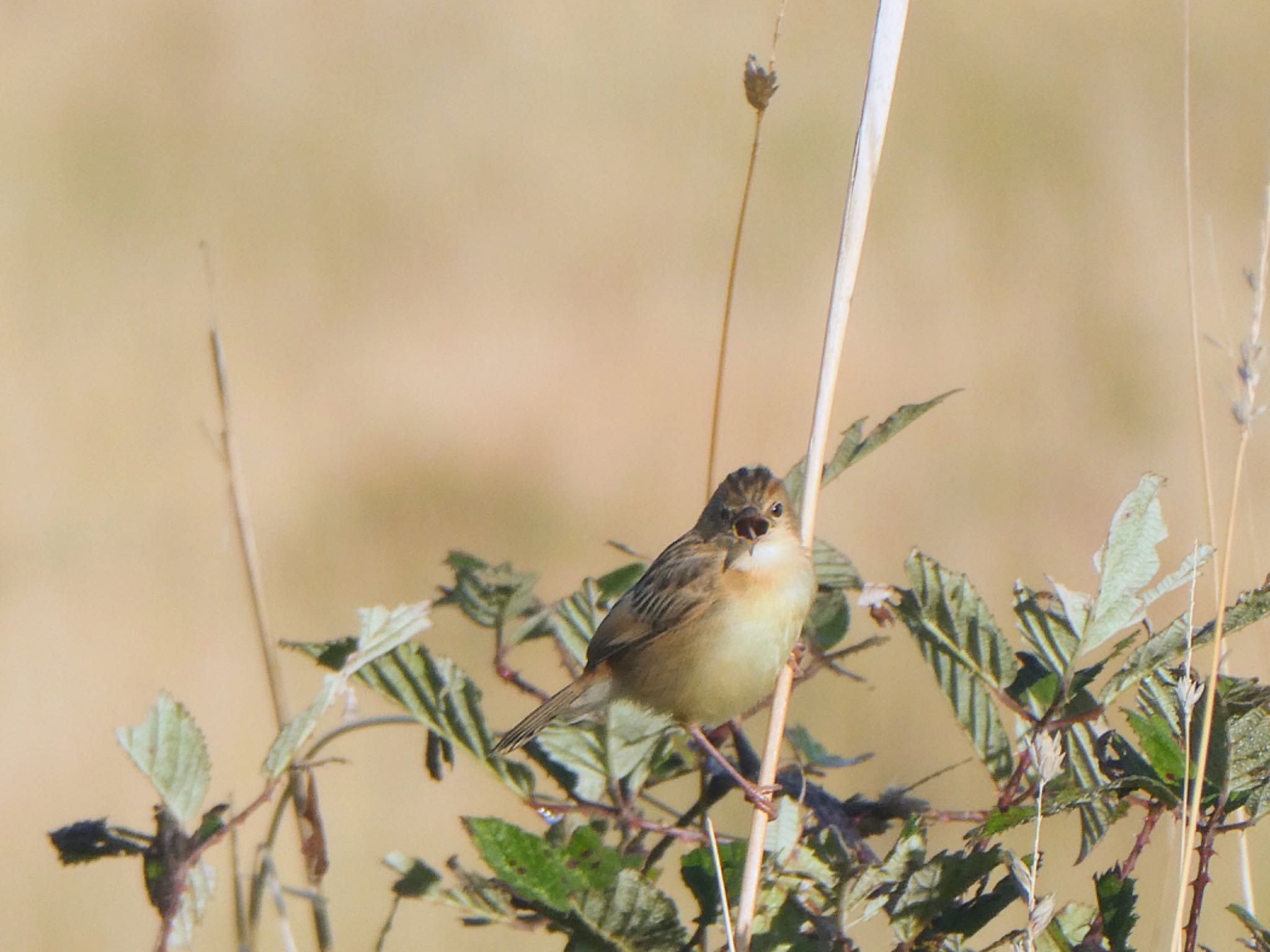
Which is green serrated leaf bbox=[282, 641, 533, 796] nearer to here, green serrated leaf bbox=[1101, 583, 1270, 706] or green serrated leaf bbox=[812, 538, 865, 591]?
green serrated leaf bbox=[812, 538, 865, 591]

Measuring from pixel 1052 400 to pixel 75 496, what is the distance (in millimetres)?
4379

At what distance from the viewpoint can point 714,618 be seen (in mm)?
3129

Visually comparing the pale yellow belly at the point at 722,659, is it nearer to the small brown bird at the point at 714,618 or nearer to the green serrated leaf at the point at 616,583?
the small brown bird at the point at 714,618

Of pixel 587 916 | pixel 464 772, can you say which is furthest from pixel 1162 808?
pixel 464 772

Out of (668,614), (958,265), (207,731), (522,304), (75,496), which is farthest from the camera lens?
(522,304)

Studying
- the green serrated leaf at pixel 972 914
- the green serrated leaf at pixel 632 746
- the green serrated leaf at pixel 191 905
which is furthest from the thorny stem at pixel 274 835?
the green serrated leaf at pixel 972 914

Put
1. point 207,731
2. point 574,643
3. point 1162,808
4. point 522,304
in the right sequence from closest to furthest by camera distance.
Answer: point 1162,808, point 574,643, point 207,731, point 522,304

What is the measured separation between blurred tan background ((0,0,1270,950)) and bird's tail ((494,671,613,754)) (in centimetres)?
191

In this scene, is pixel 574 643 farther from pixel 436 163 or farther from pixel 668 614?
pixel 436 163

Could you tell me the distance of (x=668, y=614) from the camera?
318 centimetres

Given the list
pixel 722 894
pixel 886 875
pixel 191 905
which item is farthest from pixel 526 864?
pixel 191 905

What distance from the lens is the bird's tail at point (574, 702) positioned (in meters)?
2.49

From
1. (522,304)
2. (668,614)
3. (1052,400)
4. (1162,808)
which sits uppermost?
(522,304)

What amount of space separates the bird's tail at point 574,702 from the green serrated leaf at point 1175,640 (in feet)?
2.94
